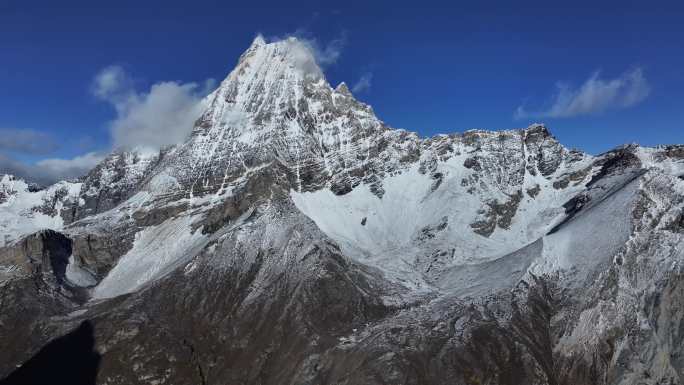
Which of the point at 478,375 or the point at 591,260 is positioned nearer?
the point at 478,375

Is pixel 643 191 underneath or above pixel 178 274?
underneath

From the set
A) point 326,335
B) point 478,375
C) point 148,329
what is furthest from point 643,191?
point 148,329

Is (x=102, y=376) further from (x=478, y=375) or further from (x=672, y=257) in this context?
(x=672, y=257)

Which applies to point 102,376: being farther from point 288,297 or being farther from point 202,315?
point 288,297

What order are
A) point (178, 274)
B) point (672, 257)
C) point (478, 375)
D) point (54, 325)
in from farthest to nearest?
point (178, 274)
point (54, 325)
point (672, 257)
point (478, 375)

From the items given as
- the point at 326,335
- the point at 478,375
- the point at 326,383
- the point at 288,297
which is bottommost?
the point at 478,375

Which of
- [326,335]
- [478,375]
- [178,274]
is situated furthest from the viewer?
[178,274]
